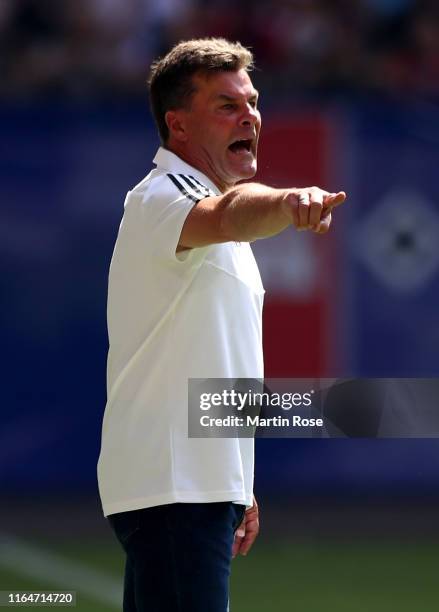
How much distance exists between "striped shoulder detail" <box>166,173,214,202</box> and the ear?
0.86 feet

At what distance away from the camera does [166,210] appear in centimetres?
368

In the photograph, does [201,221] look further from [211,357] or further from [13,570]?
[13,570]

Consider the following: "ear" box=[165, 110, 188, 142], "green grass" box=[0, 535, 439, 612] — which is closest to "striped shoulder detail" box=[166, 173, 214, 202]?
"ear" box=[165, 110, 188, 142]

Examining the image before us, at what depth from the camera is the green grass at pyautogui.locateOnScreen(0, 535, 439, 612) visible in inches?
256

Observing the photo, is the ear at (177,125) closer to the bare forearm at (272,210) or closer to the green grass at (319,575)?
the bare forearm at (272,210)

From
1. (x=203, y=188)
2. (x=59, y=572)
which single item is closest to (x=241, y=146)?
(x=203, y=188)

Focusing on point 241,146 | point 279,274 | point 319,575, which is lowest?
point 319,575

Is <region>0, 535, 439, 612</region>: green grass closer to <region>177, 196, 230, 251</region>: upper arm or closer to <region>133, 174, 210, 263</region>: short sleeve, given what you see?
<region>133, 174, 210, 263</region>: short sleeve

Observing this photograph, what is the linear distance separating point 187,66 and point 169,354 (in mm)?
894

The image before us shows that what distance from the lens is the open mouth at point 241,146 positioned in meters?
4.10

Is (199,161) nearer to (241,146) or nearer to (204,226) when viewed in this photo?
(241,146)

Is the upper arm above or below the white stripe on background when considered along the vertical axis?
above

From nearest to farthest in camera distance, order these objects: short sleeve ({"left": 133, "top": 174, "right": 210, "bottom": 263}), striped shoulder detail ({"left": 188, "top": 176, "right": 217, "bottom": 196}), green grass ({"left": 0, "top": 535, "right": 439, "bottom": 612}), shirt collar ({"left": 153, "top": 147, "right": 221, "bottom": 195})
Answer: short sleeve ({"left": 133, "top": 174, "right": 210, "bottom": 263})
striped shoulder detail ({"left": 188, "top": 176, "right": 217, "bottom": 196})
shirt collar ({"left": 153, "top": 147, "right": 221, "bottom": 195})
green grass ({"left": 0, "top": 535, "right": 439, "bottom": 612})

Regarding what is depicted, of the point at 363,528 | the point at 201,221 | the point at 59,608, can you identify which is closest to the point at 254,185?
the point at 201,221
